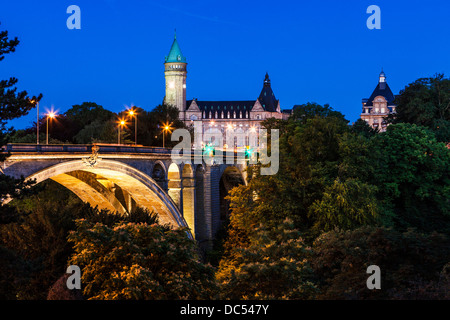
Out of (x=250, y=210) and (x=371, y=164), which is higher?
(x=371, y=164)

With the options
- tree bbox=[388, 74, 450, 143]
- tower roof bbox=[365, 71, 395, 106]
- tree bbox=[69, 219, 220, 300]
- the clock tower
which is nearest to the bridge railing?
tree bbox=[69, 219, 220, 300]

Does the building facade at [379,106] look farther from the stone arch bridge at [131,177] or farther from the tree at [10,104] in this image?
the tree at [10,104]

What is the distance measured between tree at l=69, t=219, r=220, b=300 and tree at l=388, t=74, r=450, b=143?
40550 mm

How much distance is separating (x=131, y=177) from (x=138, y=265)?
68.9ft

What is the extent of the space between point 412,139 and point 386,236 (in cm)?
2216

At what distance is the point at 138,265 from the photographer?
1675 centimetres

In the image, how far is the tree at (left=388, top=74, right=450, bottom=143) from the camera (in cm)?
5444

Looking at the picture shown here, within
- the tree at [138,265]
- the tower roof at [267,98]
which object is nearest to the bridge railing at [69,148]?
the tree at [138,265]

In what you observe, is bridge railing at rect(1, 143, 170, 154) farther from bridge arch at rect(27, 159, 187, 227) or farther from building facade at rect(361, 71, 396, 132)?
building facade at rect(361, 71, 396, 132)

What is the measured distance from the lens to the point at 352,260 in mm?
20875

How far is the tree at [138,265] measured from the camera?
54.2ft
